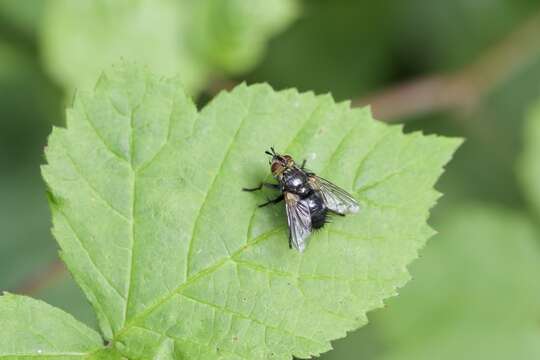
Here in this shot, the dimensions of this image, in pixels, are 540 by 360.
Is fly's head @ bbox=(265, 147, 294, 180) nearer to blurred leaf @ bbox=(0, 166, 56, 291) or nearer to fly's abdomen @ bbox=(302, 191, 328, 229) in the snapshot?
fly's abdomen @ bbox=(302, 191, 328, 229)

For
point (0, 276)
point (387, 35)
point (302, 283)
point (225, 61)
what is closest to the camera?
point (302, 283)

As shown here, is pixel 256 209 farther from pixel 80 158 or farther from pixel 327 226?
pixel 80 158

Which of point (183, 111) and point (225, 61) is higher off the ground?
point (225, 61)

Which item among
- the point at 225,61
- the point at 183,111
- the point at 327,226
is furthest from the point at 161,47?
the point at 327,226

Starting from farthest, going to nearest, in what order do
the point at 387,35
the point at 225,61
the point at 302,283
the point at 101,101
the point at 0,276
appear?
the point at 387,35
the point at 0,276
the point at 225,61
the point at 101,101
the point at 302,283

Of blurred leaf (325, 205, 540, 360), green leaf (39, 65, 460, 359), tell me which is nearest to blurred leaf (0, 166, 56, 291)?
blurred leaf (325, 205, 540, 360)

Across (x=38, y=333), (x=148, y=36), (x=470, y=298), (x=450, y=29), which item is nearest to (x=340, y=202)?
(x=38, y=333)
